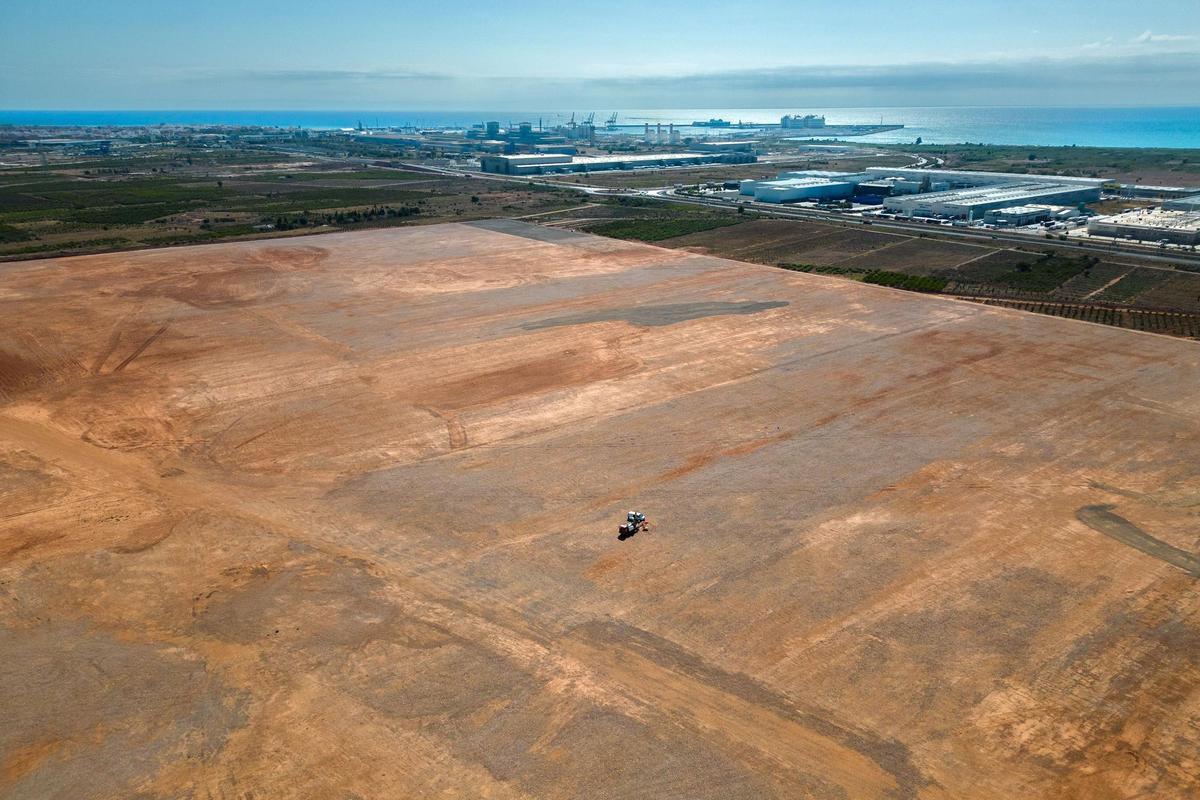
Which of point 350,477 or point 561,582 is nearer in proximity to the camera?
point 561,582

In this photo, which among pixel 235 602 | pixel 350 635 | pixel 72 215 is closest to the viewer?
pixel 350 635

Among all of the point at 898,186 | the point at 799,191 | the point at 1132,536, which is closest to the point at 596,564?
the point at 1132,536

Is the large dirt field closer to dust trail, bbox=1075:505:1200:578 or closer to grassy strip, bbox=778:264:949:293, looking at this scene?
dust trail, bbox=1075:505:1200:578

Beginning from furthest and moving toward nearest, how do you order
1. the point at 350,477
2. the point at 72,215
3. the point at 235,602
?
the point at 72,215, the point at 350,477, the point at 235,602

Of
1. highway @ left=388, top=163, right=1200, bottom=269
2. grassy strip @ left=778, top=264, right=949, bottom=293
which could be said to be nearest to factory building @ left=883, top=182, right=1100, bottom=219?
highway @ left=388, top=163, right=1200, bottom=269

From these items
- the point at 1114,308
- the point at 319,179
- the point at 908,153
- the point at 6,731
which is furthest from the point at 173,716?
the point at 908,153

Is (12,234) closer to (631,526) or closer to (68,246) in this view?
(68,246)

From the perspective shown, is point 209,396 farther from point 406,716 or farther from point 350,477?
point 406,716
